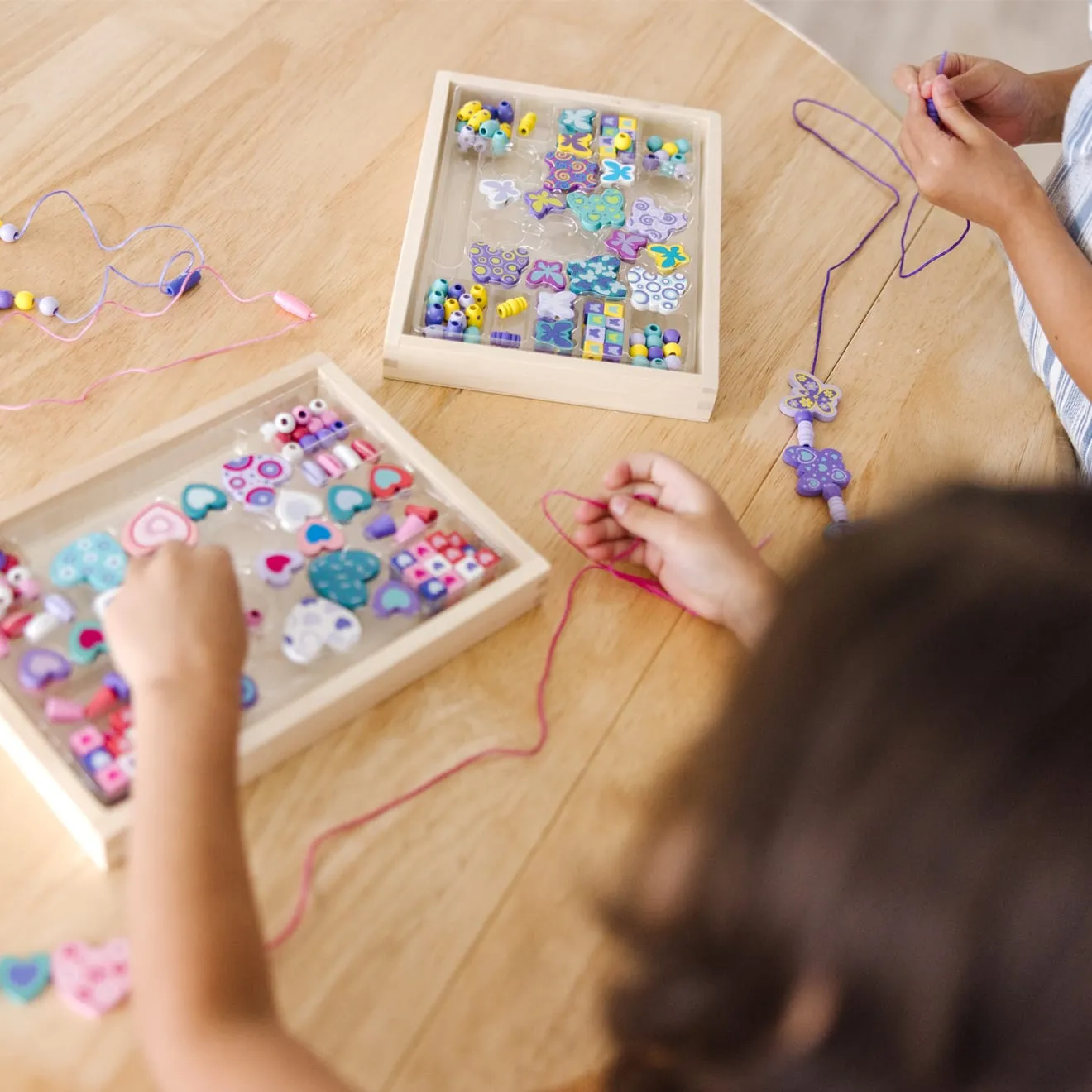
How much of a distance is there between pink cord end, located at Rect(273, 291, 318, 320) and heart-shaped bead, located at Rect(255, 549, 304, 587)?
0.25m

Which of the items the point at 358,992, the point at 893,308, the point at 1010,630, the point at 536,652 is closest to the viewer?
the point at 1010,630

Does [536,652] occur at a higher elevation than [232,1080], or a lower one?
higher

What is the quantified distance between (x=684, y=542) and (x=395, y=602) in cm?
20

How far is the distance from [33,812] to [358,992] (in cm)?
22

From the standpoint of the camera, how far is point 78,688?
2.23ft

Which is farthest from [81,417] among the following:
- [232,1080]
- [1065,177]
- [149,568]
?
[1065,177]

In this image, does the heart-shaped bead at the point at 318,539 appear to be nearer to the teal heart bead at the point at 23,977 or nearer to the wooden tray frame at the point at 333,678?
the wooden tray frame at the point at 333,678

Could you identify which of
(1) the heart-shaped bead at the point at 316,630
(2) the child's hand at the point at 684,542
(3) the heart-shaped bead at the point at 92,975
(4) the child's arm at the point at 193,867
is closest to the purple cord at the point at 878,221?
(2) the child's hand at the point at 684,542

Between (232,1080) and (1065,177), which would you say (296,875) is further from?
(1065,177)

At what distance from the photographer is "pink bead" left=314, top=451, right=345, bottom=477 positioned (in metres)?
0.80

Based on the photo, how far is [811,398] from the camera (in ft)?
3.09

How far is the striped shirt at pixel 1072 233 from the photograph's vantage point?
0.95 m

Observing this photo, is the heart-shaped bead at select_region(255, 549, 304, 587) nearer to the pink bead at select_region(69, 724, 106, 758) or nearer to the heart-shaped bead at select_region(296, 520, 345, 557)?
the heart-shaped bead at select_region(296, 520, 345, 557)

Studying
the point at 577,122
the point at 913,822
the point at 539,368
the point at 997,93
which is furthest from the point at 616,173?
the point at 913,822
